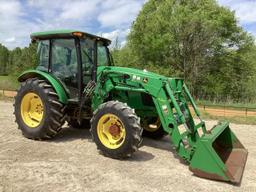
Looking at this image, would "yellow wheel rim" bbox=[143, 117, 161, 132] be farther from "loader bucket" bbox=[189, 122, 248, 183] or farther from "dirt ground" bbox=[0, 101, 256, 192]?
"loader bucket" bbox=[189, 122, 248, 183]

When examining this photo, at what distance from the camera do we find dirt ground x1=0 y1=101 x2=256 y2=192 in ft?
13.5

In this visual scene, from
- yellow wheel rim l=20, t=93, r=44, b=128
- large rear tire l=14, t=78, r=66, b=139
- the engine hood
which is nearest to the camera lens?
the engine hood

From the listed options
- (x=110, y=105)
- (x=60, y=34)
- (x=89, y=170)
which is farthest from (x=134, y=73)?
(x=89, y=170)

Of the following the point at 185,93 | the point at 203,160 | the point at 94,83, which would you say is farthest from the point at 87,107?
the point at 203,160

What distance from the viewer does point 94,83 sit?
6.24 meters

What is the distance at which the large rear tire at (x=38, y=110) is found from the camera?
6.12 m

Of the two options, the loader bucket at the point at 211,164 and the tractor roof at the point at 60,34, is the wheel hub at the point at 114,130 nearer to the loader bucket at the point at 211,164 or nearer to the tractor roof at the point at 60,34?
the loader bucket at the point at 211,164

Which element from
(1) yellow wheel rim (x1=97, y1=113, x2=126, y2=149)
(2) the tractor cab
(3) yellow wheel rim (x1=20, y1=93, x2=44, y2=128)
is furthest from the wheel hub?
(3) yellow wheel rim (x1=20, y1=93, x2=44, y2=128)

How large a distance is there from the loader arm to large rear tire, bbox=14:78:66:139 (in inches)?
31.7

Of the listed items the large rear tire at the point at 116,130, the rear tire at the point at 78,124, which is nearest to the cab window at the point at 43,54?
the rear tire at the point at 78,124

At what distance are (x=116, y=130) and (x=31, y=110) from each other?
242cm

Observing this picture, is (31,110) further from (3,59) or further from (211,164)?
(3,59)

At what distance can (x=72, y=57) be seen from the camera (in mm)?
6441

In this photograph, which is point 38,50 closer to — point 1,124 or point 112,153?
point 1,124
